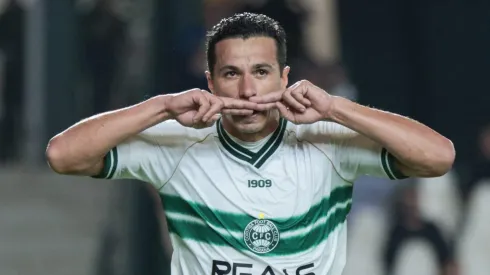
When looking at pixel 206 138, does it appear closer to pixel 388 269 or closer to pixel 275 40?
pixel 275 40

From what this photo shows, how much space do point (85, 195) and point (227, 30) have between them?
439 centimetres

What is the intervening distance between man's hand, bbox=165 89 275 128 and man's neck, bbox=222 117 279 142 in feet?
0.66

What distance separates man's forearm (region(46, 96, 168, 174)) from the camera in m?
4.12

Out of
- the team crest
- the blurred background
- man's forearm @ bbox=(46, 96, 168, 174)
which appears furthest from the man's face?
the blurred background

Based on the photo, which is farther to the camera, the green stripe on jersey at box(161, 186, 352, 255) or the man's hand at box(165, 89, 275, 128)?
the green stripe on jersey at box(161, 186, 352, 255)

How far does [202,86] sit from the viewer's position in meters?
7.58

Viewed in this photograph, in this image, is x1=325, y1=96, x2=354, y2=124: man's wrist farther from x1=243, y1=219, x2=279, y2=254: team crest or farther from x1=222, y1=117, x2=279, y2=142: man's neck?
x1=243, y1=219, x2=279, y2=254: team crest

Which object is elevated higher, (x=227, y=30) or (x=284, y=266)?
(x=227, y=30)

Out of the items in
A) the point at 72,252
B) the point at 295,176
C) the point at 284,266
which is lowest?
the point at 72,252

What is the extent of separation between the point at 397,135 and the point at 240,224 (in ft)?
2.04

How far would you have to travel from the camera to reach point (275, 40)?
14.0 ft

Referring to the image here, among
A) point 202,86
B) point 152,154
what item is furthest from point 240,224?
point 202,86

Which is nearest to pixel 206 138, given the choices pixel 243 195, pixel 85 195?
pixel 243 195

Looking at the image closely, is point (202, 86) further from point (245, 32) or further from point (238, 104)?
point (238, 104)
